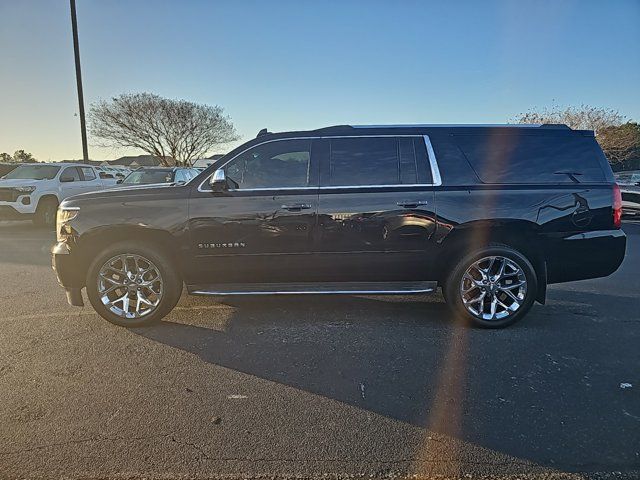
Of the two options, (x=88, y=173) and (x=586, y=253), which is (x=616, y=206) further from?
(x=88, y=173)

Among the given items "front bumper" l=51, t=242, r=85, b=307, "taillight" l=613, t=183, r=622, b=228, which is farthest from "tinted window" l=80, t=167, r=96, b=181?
"taillight" l=613, t=183, r=622, b=228

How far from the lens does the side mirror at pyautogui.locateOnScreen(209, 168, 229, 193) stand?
167 inches

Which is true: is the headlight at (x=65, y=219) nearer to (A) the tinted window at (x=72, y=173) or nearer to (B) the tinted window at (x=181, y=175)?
(B) the tinted window at (x=181, y=175)

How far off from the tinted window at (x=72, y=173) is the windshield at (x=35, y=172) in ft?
0.63

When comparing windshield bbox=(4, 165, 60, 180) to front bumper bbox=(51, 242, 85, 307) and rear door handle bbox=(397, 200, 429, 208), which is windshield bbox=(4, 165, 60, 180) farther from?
rear door handle bbox=(397, 200, 429, 208)

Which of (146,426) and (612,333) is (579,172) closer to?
(612,333)

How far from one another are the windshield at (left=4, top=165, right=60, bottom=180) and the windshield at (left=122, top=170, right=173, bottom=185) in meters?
2.00

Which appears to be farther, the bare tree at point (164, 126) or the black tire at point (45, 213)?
the bare tree at point (164, 126)

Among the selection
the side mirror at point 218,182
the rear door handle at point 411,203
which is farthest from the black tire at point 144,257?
the rear door handle at point 411,203

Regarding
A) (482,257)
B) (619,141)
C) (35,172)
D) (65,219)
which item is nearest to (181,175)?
(35,172)

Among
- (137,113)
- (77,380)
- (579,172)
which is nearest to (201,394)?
(77,380)

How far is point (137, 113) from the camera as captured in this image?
3612 centimetres

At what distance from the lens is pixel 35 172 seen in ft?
41.7

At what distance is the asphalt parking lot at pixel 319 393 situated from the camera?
2.40 meters
